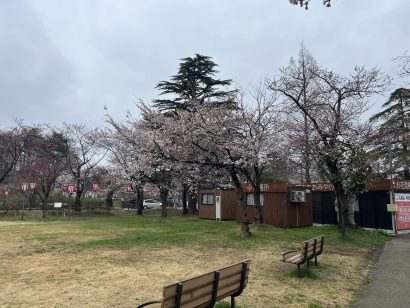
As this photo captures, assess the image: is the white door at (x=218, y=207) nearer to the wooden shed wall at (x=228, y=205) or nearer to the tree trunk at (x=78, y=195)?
the wooden shed wall at (x=228, y=205)

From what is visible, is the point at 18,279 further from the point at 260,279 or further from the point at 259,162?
the point at 259,162

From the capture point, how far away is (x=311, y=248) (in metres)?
8.56

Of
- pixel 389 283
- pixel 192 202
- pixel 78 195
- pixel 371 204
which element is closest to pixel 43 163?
pixel 78 195

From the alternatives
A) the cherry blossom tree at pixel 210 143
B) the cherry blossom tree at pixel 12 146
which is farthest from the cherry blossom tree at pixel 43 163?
the cherry blossom tree at pixel 210 143

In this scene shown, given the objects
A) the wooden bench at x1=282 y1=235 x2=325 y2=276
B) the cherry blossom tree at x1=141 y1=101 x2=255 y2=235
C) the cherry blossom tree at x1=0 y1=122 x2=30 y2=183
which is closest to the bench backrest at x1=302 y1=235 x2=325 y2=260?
the wooden bench at x1=282 y1=235 x2=325 y2=276

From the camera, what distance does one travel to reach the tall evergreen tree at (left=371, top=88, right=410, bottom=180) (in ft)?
60.5

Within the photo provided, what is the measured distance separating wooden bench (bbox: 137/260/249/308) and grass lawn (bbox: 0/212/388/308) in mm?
716

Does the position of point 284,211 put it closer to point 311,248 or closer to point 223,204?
point 223,204

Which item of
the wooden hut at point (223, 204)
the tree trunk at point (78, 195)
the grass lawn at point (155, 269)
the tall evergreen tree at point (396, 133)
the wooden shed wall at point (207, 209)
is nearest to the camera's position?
the grass lawn at point (155, 269)

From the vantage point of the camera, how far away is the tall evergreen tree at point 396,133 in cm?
1845

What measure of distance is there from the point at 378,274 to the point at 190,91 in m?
26.0

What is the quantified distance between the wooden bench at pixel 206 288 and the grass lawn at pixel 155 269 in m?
0.72

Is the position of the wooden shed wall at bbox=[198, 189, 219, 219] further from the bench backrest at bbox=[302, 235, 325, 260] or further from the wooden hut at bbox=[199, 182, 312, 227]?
the bench backrest at bbox=[302, 235, 325, 260]

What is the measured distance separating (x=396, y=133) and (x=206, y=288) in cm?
1808
